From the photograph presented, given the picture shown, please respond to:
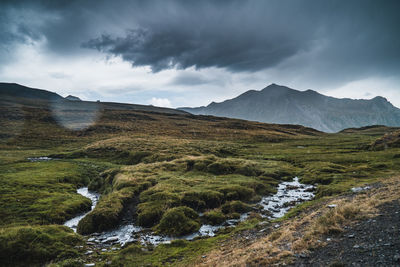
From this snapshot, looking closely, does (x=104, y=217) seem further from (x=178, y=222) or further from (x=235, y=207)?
(x=235, y=207)

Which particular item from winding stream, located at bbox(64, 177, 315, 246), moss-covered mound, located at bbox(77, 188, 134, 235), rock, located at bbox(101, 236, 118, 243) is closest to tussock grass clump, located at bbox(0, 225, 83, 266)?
rock, located at bbox(101, 236, 118, 243)

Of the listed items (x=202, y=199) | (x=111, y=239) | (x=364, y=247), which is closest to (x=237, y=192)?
(x=202, y=199)

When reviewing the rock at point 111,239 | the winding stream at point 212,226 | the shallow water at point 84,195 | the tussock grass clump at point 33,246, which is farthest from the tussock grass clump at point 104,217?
the tussock grass clump at point 33,246

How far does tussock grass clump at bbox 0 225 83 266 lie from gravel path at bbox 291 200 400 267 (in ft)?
48.7

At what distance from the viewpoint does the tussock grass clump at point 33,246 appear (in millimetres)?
13578

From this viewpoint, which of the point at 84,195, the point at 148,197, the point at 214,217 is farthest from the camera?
the point at 84,195

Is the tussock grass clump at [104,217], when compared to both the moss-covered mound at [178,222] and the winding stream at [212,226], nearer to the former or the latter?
the winding stream at [212,226]

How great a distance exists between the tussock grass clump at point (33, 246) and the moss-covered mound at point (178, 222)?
6.33 metres

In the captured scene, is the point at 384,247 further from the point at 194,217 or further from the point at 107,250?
the point at 107,250

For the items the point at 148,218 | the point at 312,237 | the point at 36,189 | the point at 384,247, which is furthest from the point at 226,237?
the point at 36,189

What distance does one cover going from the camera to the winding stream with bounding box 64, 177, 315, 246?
16.6 metres

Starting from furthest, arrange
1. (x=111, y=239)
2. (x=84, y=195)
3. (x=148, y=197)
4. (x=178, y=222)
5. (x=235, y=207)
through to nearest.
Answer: (x=84, y=195) → (x=148, y=197) → (x=235, y=207) → (x=178, y=222) → (x=111, y=239)

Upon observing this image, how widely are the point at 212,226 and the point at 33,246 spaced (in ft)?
42.6

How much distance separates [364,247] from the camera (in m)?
9.32
